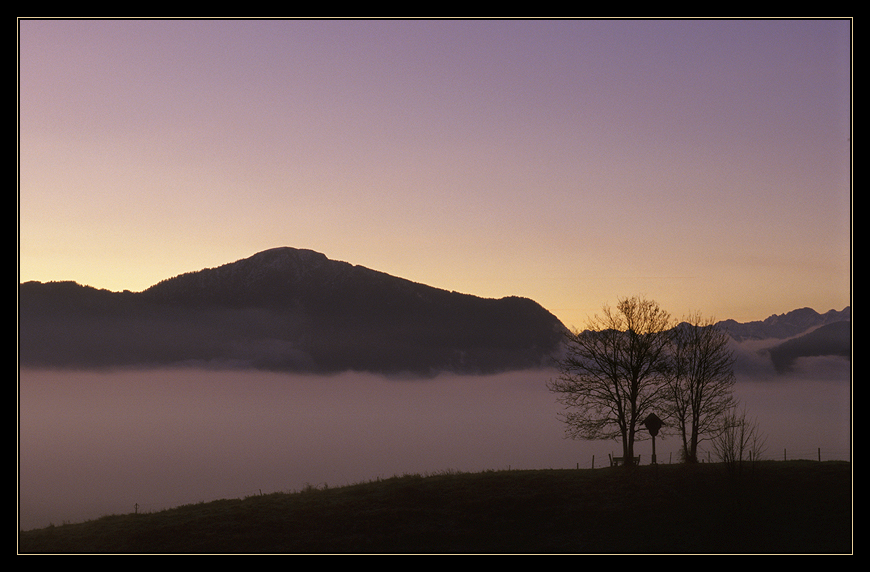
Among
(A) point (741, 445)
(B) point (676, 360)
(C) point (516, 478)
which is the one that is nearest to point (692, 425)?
(B) point (676, 360)

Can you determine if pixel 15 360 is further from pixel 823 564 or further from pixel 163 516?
pixel 823 564

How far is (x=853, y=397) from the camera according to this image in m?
21.0

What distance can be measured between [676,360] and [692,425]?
4736 millimetres

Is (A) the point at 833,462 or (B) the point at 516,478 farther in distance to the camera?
(A) the point at 833,462

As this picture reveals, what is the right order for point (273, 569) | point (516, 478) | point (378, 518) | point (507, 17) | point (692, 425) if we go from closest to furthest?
point (507, 17) → point (273, 569) → point (378, 518) → point (516, 478) → point (692, 425)

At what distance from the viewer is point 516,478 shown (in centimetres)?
3578

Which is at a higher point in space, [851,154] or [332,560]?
[851,154]

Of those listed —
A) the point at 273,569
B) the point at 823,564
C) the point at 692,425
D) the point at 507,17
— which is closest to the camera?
the point at 507,17

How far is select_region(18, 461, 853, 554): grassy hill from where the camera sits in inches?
1086

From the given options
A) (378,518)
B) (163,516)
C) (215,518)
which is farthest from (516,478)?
(163,516)

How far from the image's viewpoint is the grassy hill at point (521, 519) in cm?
2759

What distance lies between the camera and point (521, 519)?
97.6 ft

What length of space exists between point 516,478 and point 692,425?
61.8ft

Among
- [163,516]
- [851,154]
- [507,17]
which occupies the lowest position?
[163,516]
